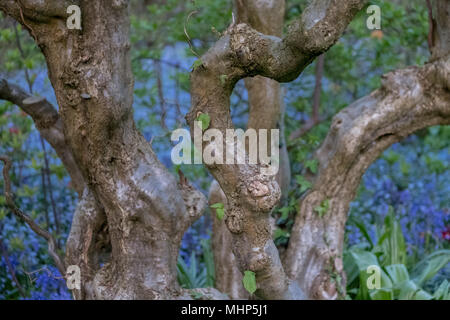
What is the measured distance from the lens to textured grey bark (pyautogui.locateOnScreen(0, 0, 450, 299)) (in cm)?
220

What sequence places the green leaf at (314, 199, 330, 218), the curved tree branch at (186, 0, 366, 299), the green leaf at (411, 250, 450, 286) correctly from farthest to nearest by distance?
1. the green leaf at (411, 250, 450, 286)
2. the green leaf at (314, 199, 330, 218)
3. the curved tree branch at (186, 0, 366, 299)

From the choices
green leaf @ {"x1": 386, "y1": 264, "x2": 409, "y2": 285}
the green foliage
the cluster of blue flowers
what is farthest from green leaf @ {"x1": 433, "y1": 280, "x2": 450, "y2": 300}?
the cluster of blue flowers

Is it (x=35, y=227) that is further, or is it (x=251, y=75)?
(x=35, y=227)

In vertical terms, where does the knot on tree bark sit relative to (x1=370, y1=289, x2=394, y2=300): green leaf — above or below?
above

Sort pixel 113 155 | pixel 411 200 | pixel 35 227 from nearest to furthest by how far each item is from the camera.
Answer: pixel 113 155 → pixel 35 227 → pixel 411 200

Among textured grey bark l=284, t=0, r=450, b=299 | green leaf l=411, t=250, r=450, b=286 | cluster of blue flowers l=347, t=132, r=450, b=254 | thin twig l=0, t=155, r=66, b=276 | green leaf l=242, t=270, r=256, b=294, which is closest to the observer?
green leaf l=242, t=270, r=256, b=294

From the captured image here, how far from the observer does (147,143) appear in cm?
262

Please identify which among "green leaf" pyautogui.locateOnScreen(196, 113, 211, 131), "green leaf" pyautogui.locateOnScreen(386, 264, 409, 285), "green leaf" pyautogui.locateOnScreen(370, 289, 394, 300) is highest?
"green leaf" pyautogui.locateOnScreen(196, 113, 211, 131)

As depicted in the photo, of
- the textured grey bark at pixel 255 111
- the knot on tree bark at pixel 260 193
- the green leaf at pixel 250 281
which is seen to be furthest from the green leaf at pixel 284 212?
the knot on tree bark at pixel 260 193

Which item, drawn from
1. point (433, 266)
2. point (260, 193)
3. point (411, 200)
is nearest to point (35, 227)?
point (260, 193)

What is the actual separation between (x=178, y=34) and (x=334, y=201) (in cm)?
172

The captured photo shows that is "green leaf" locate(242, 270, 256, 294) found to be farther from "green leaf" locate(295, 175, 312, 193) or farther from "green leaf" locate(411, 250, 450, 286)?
"green leaf" locate(411, 250, 450, 286)

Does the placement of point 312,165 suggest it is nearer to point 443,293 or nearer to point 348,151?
point 348,151

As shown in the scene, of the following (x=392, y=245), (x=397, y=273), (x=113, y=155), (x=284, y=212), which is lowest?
(x=397, y=273)
